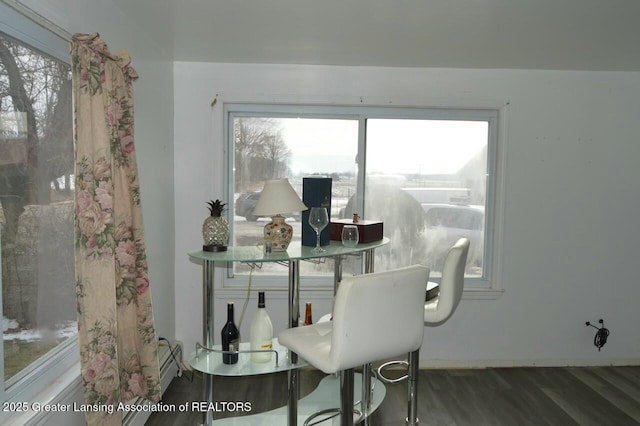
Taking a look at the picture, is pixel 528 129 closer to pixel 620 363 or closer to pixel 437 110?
pixel 437 110

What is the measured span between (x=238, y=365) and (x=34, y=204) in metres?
1.11

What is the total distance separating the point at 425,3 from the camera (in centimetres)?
227

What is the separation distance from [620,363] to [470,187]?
71.9 inches

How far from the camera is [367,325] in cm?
169

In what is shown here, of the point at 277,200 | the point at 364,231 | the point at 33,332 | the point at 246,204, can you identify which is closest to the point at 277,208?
the point at 277,200

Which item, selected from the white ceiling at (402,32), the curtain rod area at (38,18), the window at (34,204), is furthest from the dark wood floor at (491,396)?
the white ceiling at (402,32)

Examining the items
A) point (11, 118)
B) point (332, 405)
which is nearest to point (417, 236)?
point (332, 405)

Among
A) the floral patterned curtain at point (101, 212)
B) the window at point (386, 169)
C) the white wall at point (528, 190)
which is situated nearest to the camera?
the floral patterned curtain at point (101, 212)

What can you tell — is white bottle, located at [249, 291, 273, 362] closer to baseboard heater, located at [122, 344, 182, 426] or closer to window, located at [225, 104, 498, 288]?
baseboard heater, located at [122, 344, 182, 426]

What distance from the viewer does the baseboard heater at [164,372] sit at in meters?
2.53

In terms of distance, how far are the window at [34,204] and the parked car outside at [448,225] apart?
8.36ft

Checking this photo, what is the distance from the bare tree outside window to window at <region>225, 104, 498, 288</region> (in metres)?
1.60

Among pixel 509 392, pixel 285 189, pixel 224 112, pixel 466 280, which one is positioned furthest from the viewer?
pixel 466 280

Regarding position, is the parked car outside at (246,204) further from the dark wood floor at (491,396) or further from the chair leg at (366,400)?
the chair leg at (366,400)
